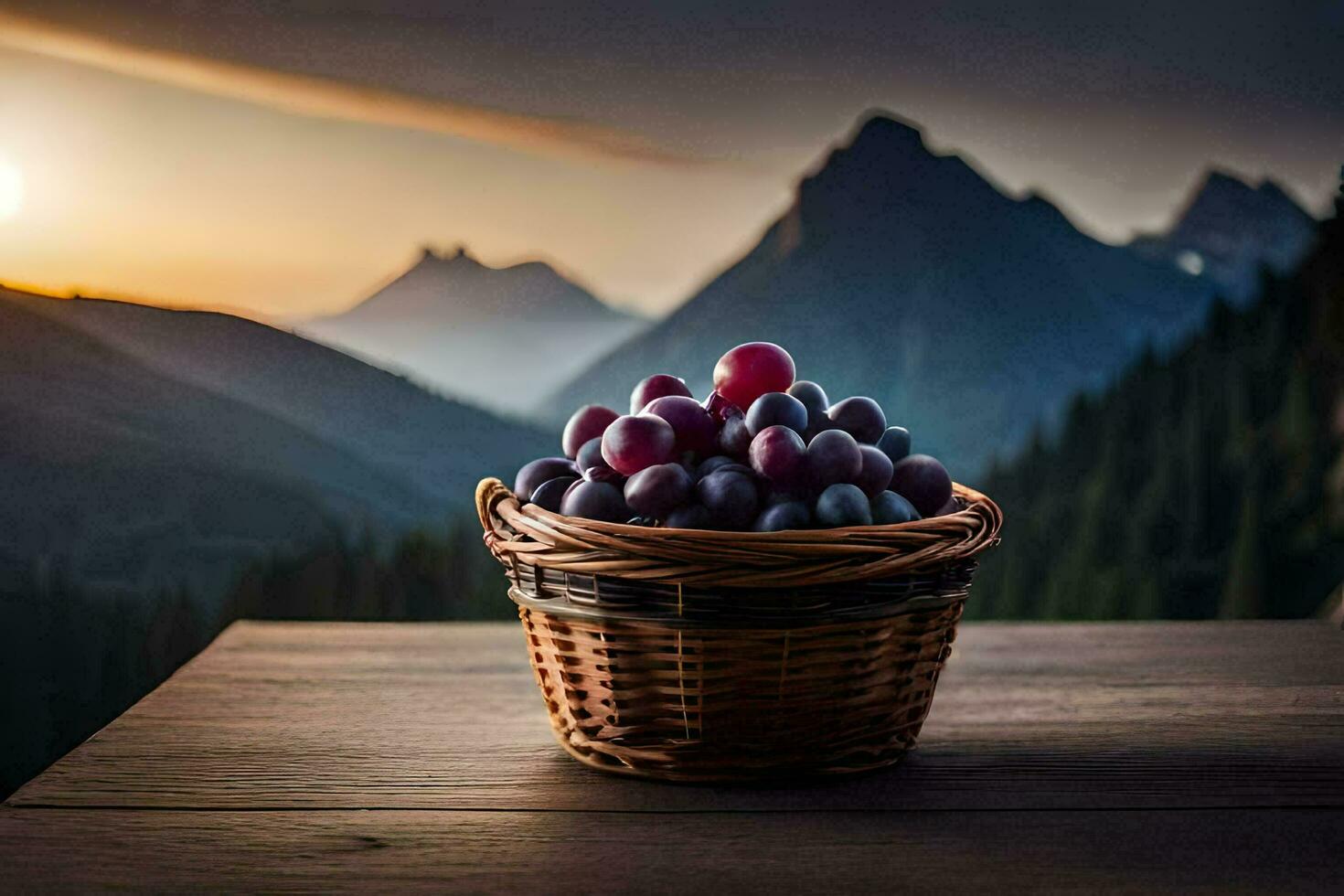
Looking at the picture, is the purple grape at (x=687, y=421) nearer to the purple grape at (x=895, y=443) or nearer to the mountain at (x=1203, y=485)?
the purple grape at (x=895, y=443)

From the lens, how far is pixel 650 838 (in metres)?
0.82

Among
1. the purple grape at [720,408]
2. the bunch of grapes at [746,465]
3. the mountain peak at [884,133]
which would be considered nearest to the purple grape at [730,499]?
the bunch of grapes at [746,465]

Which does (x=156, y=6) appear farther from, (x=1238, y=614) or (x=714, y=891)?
(x=1238, y=614)

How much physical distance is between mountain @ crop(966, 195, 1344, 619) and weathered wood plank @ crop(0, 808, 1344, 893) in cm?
136

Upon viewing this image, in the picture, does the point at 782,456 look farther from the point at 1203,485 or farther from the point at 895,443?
the point at 1203,485

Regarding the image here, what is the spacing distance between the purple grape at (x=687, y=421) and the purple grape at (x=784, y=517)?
0.34 ft

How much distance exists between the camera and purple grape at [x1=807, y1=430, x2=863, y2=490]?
2.85ft

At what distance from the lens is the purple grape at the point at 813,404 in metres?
0.94

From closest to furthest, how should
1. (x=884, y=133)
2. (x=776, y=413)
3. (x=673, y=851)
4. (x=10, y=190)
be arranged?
(x=673, y=851) → (x=776, y=413) → (x=10, y=190) → (x=884, y=133)

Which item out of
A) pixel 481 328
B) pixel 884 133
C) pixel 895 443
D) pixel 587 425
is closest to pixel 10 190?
pixel 481 328

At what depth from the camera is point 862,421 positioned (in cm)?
97

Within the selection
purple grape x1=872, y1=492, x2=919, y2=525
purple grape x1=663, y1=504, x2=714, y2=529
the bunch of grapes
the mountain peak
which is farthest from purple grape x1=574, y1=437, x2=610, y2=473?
the mountain peak

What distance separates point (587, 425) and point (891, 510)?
0.27 meters

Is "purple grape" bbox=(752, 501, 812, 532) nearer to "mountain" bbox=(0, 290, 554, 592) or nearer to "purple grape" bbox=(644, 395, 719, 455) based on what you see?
"purple grape" bbox=(644, 395, 719, 455)
